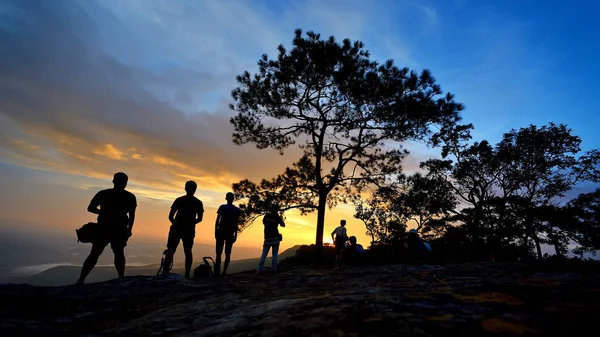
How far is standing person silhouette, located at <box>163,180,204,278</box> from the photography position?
575 centimetres

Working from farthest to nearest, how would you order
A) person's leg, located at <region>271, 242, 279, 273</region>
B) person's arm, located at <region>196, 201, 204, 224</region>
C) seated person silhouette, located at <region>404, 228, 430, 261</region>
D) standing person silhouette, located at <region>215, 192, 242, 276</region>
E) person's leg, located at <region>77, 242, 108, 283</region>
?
seated person silhouette, located at <region>404, 228, 430, 261</region> < person's leg, located at <region>271, 242, 279, 273</region> < standing person silhouette, located at <region>215, 192, 242, 276</region> < person's arm, located at <region>196, 201, 204, 224</region> < person's leg, located at <region>77, 242, 108, 283</region>

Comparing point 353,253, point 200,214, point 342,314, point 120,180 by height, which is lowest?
point 342,314

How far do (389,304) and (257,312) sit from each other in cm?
101

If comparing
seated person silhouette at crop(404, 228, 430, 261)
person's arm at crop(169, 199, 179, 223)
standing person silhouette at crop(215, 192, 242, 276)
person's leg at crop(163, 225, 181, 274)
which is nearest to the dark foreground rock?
person's leg at crop(163, 225, 181, 274)

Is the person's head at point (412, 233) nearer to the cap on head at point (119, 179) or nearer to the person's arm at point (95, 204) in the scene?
the cap on head at point (119, 179)

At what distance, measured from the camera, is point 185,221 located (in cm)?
579

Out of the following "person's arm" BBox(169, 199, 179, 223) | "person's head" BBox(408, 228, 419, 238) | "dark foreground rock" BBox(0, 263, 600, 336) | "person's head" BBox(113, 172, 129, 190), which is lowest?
"dark foreground rock" BBox(0, 263, 600, 336)

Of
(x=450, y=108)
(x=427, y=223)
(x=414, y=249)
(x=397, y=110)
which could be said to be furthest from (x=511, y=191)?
(x=414, y=249)

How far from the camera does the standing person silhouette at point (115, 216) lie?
15.5 ft

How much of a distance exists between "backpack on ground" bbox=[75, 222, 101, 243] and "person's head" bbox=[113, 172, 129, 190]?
28.5 inches

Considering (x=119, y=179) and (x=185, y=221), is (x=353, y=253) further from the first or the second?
(x=119, y=179)

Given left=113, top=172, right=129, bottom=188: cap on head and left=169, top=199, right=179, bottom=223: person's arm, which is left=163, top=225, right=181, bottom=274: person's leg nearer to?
left=169, top=199, right=179, bottom=223: person's arm

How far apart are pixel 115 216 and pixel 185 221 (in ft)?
4.26

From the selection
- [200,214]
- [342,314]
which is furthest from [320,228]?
[342,314]
